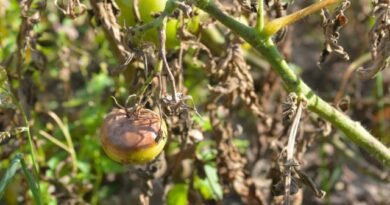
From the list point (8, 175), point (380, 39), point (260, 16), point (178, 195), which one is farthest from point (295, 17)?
point (178, 195)

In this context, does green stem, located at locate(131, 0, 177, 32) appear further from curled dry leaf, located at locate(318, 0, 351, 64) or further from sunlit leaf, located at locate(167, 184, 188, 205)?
sunlit leaf, located at locate(167, 184, 188, 205)

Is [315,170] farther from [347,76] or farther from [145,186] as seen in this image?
[145,186]

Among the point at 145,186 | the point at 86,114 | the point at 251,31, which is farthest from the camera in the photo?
the point at 86,114

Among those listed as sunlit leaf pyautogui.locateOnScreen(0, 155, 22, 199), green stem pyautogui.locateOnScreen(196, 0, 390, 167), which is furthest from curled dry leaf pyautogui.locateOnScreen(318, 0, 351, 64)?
sunlit leaf pyautogui.locateOnScreen(0, 155, 22, 199)

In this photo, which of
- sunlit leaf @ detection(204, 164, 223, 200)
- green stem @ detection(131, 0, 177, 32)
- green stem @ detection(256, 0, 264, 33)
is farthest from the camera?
sunlit leaf @ detection(204, 164, 223, 200)

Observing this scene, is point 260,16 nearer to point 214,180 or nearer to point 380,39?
point 380,39

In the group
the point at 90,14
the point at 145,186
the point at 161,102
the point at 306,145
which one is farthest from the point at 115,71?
Answer: the point at 306,145
